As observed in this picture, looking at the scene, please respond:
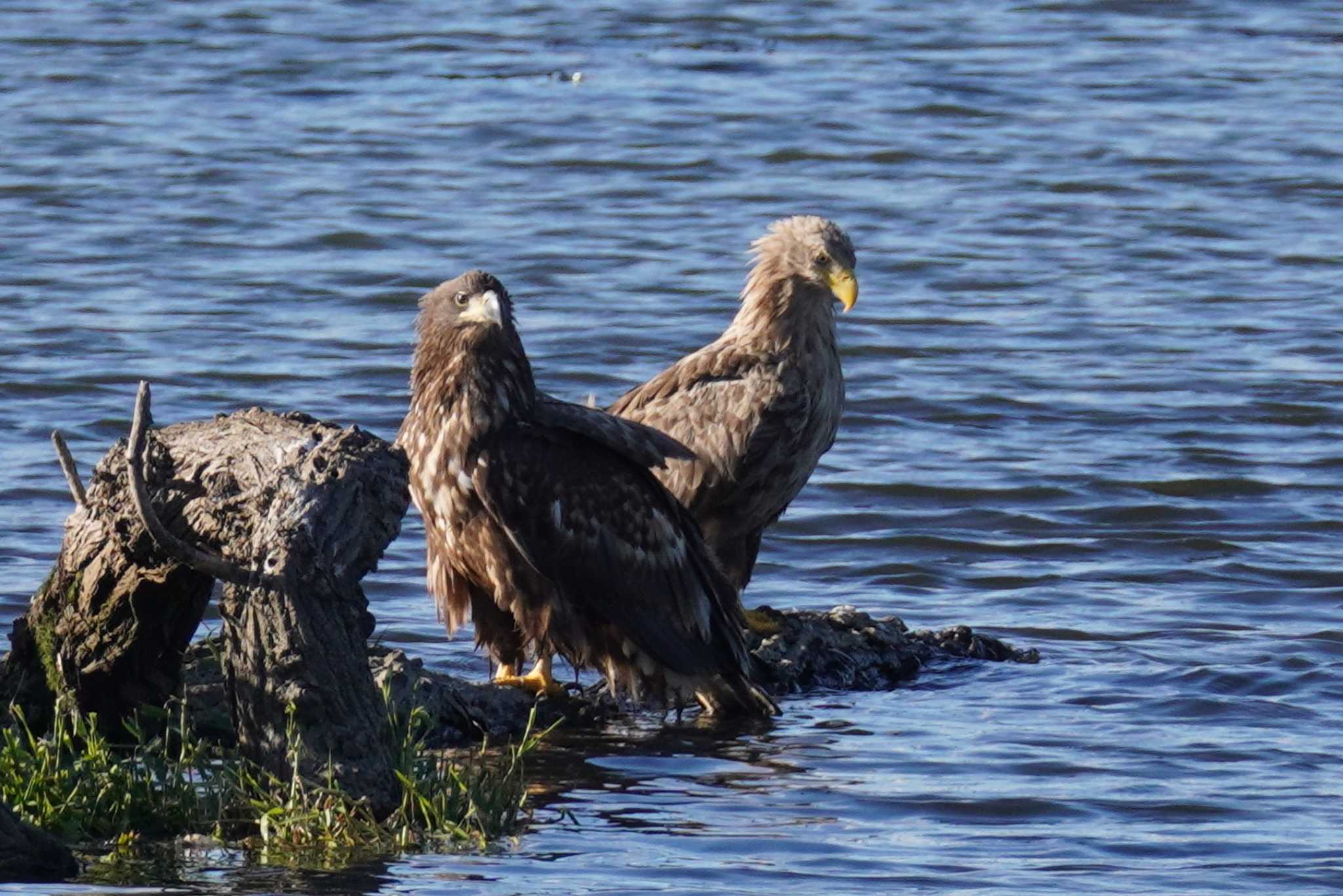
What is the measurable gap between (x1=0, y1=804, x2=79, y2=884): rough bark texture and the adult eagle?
2.39 m

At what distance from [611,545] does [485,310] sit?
33.1 inches

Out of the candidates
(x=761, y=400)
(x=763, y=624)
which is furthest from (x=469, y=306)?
(x=761, y=400)

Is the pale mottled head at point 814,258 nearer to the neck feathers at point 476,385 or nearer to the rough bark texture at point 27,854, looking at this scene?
the neck feathers at point 476,385

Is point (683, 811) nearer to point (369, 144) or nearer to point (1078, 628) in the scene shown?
point (1078, 628)

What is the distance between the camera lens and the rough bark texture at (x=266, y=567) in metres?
6.38

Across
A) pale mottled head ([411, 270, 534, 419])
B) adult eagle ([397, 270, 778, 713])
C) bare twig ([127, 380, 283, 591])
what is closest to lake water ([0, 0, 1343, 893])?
adult eagle ([397, 270, 778, 713])

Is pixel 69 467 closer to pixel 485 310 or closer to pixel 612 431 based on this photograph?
pixel 485 310

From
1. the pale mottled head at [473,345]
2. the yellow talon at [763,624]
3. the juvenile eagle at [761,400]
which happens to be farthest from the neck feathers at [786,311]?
the pale mottled head at [473,345]

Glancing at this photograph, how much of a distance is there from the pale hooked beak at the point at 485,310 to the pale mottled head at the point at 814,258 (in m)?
2.09

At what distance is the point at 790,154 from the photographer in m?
19.2

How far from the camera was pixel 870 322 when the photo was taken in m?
15.2

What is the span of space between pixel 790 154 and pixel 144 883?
13.4 metres

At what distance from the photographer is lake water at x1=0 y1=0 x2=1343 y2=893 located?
25.5ft

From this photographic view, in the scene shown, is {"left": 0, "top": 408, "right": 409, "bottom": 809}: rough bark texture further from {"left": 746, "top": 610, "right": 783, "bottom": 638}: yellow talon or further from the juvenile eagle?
the juvenile eagle
